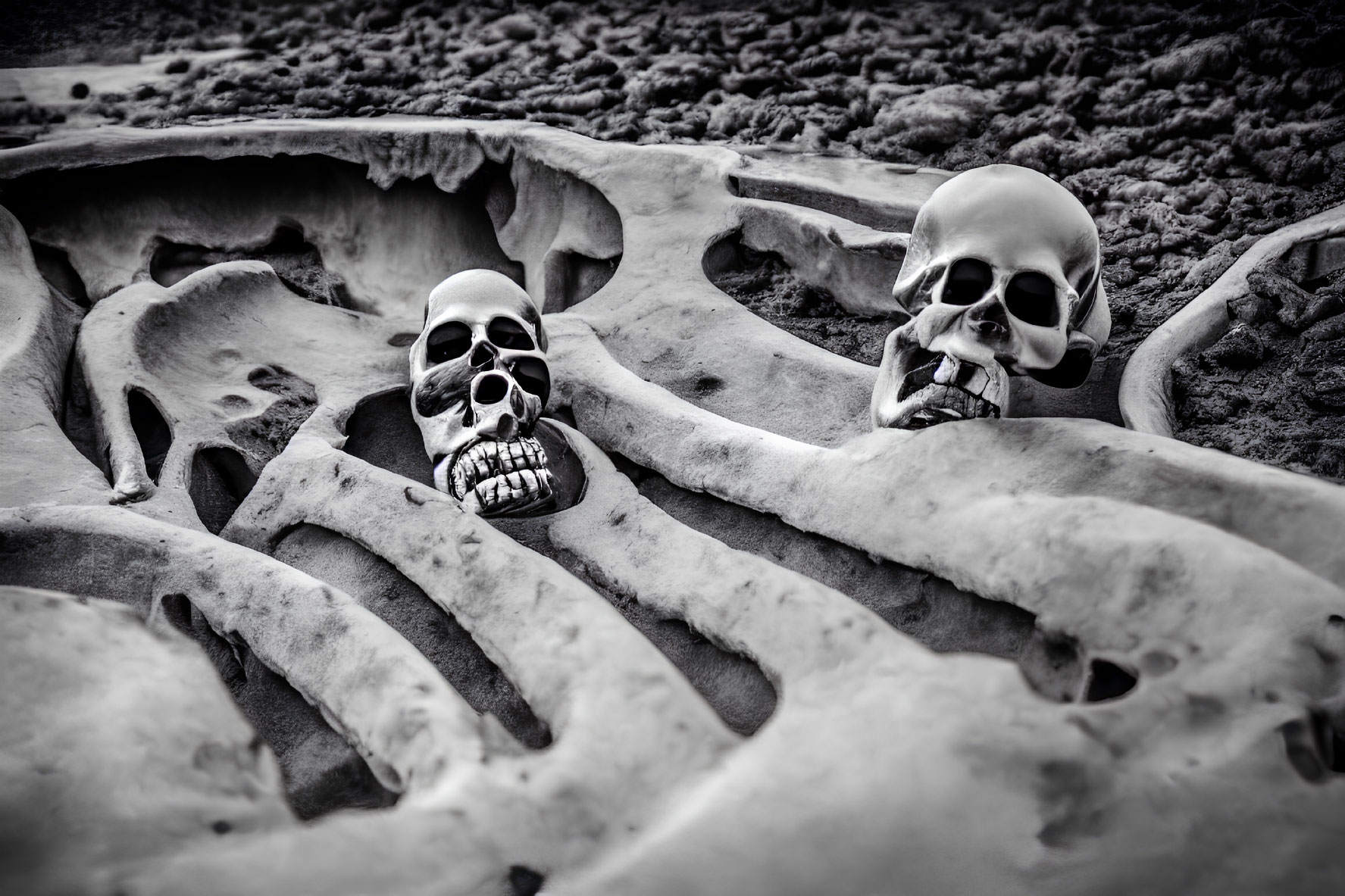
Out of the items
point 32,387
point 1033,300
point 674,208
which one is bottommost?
point 32,387

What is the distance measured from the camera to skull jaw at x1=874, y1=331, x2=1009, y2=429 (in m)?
2.12

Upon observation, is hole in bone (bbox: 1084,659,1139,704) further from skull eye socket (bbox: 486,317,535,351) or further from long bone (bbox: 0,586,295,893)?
skull eye socket (bbox: 486,317,535,351)

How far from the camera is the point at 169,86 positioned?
4.76 metres

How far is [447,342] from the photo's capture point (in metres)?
2.65

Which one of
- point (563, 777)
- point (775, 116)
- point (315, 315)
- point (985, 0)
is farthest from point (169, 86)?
point (563, 777)

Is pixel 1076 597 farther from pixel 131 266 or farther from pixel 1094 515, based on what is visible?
pixel 131 266

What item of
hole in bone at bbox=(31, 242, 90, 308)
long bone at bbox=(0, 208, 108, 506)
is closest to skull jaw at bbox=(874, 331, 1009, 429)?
long bone at bbox=(0, 208, 108, 506)

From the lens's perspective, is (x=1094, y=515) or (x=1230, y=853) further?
(x=1094, y=515)

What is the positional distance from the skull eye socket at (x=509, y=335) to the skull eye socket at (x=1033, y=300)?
108 centimetres

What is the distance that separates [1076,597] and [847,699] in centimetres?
40

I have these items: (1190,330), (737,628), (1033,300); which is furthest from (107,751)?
(1190,330)

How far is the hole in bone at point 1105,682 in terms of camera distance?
1622 millimetres

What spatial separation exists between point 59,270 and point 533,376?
2144mm

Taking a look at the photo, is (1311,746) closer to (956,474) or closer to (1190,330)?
(956,474)
